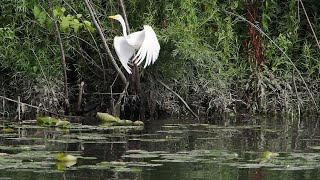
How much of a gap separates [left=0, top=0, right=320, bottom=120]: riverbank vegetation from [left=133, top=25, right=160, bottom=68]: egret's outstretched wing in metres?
0.53

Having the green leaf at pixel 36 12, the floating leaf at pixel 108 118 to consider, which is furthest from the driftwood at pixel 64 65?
the floating leaf at pixel 108 118

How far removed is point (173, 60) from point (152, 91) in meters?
0.46

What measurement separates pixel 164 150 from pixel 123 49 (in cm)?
273

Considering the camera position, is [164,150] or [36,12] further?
[36,12]

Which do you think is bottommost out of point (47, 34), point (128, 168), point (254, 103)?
point (128, 168)

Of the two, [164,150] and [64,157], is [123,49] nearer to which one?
[164,150]

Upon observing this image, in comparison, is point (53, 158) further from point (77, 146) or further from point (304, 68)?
point (304, 68)

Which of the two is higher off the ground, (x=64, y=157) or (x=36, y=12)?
(x=36, y=12)

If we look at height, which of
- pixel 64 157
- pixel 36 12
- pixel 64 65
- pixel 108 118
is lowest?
pixel 64 157

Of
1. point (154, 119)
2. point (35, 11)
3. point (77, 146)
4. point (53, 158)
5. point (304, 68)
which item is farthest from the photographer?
point (304, 68)

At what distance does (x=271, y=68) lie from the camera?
37.2 feet

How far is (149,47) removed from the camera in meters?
9.41

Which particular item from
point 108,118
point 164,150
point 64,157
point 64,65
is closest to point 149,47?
point 108,118

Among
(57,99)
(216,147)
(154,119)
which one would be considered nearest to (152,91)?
(154,119)
